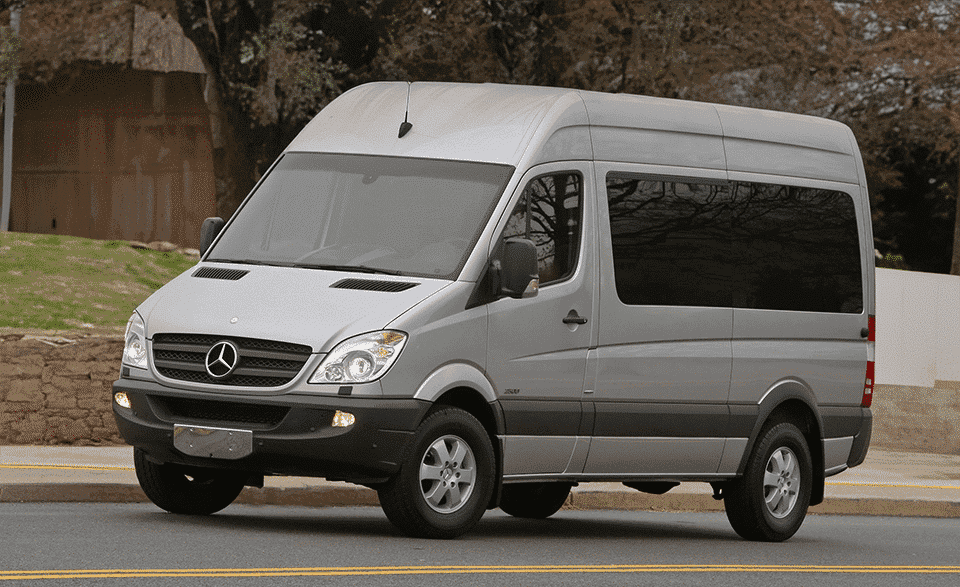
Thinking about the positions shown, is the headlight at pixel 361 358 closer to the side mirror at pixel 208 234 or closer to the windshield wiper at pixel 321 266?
the windshield wiper at pixel 321 266

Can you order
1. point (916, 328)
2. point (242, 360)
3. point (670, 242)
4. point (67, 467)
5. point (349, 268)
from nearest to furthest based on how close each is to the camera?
point (242, 360), point (349, 268), point (670, 242), point (67, 467), point (916, 328)

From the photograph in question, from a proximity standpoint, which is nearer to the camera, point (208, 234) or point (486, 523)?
point (208, 234)

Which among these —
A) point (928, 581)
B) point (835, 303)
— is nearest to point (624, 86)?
point (835, 303)

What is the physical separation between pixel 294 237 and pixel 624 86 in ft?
38.8

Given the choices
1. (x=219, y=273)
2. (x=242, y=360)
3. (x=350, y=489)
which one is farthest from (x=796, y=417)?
(x=242, y=360)

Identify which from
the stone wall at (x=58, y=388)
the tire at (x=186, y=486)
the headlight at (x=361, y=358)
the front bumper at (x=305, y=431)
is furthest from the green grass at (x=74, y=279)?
the headlight at (x=361, y=358)

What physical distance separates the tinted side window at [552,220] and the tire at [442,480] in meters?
1.13

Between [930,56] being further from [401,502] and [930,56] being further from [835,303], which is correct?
[401,502]

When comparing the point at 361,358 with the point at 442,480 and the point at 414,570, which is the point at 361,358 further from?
the point at 414,570

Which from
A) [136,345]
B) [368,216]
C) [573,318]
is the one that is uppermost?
[368,216]

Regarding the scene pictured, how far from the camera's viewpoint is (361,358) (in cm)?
927

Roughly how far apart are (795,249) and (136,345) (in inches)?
194

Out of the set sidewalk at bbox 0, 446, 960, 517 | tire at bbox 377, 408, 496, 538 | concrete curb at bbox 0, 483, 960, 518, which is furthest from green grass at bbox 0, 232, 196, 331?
tire at bbox 377, 408, 496, 538

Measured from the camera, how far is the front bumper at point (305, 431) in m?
9.23
